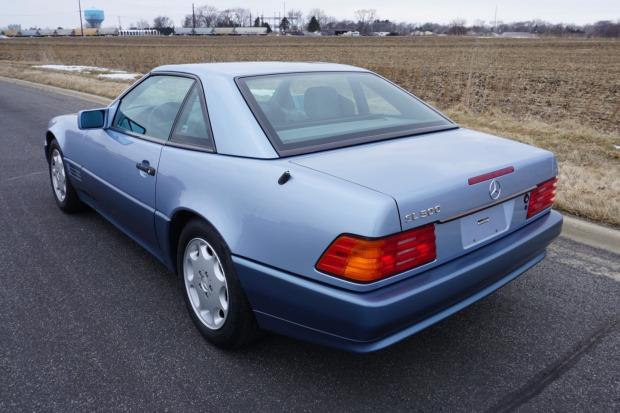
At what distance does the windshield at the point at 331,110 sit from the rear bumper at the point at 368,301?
0.68 m

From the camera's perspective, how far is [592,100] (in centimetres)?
1414

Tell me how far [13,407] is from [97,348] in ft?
1.65

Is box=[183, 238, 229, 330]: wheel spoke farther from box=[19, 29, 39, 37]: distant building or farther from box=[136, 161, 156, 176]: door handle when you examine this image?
box=[19, 29, 39, 37]: distant building

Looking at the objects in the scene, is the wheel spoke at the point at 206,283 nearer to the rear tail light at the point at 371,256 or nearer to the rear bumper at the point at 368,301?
the rear bumper at the point at 368,301

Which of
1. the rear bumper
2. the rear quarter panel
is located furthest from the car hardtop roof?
the rear bumper

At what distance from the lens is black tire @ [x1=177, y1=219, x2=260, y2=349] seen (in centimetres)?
250

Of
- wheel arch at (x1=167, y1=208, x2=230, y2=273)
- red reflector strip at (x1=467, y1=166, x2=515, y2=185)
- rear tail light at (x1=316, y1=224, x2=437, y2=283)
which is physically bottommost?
wheel arch at (x1=167, y1=208, x2=230, y2=273)

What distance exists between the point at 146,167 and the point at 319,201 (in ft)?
4.69

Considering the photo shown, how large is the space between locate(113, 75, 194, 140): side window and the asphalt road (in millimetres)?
1000

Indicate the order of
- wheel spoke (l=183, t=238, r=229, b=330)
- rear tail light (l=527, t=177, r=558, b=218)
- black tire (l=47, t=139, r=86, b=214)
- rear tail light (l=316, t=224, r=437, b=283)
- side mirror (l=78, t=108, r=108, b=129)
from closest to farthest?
rear tail light (l=316, t=224, r=437, b=283), wheel spoke (l=183, t=238, r=229, b=330), rear tail light (l=527, t=177, r=558, b=218), side mirror (l=78, t=108, r=108, b=129), black tire (l=47, t=139, r=86, b=214)

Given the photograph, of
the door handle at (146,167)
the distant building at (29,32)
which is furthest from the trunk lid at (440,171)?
the distant building at (29,32)

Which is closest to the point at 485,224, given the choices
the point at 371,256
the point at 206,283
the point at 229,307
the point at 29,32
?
the point at 371,256

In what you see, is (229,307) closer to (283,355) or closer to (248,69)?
(283,355)

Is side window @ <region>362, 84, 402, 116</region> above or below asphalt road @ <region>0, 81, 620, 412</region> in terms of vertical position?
above
